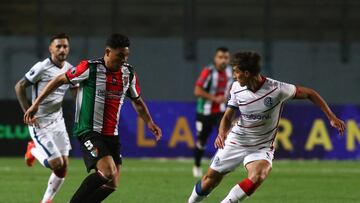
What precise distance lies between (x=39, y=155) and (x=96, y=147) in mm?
2334

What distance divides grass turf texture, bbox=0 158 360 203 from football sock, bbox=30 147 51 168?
0.61 m

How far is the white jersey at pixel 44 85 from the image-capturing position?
10.7 meters

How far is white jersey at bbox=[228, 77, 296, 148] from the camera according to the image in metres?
8.91

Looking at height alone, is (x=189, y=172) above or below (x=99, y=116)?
below

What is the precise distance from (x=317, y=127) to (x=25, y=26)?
9435 mm

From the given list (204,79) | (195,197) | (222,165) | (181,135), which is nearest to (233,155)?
(222,165)

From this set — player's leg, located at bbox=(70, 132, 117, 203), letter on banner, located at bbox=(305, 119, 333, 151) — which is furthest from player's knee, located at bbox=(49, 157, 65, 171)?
letter on banner, located at bbox=(305, 119, 333, 151)

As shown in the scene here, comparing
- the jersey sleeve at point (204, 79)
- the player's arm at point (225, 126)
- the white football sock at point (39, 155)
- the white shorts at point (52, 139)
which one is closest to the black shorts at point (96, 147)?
the player's arm at point (225, 126)

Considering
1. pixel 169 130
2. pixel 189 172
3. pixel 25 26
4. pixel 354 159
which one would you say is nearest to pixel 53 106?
pixel 189 172

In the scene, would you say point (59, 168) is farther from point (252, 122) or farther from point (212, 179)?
point (252, 122)

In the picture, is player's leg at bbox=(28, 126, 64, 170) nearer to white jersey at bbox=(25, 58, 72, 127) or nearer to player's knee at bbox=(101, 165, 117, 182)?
white jersey at bbox=(25, 58, 72, 127)

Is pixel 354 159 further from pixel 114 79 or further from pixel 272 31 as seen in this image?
pixel 114 79

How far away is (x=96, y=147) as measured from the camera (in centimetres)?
860

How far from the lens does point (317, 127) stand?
20438 millimetres
